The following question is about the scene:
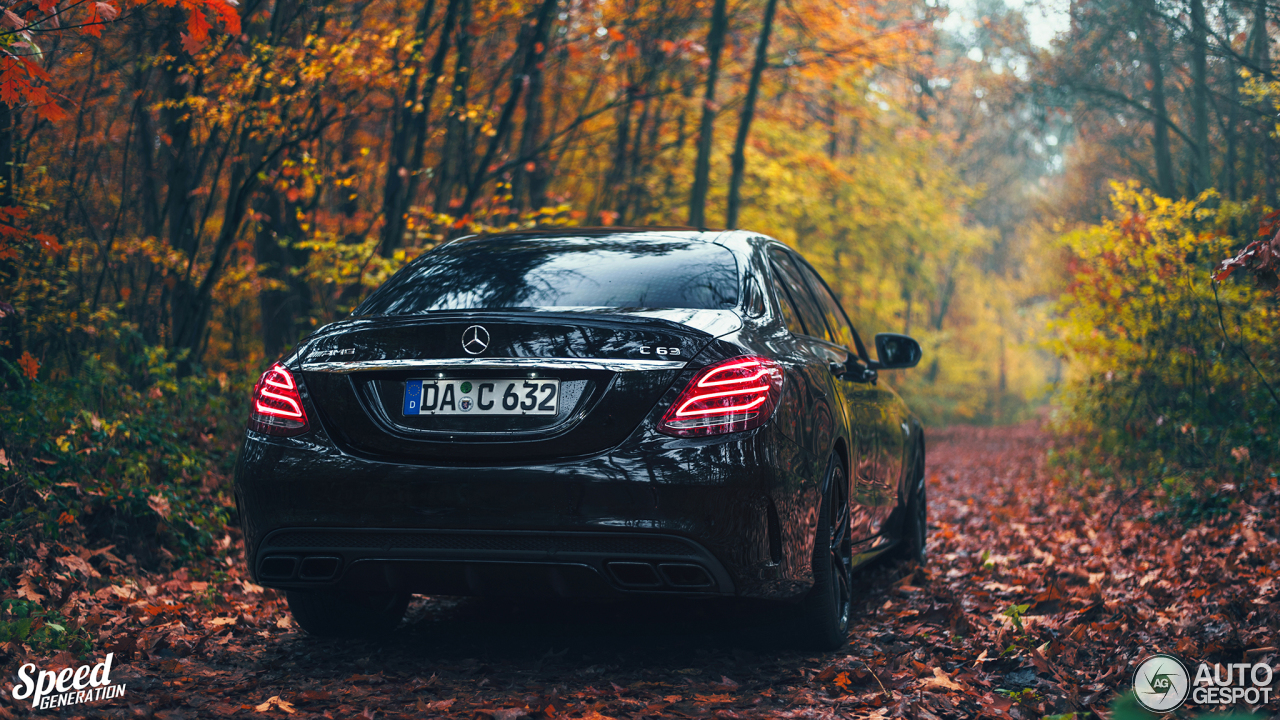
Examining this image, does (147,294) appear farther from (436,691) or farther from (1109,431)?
(1109,431)

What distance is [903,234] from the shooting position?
25219 mm

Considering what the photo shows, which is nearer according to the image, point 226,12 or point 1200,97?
point 226,12

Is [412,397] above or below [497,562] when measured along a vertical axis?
above

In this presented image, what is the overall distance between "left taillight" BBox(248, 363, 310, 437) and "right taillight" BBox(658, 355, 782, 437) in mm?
1258

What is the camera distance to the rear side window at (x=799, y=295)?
4.85 metres

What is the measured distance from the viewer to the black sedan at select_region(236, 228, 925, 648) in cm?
341

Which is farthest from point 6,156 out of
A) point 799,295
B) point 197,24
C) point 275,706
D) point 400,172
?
point 799,295

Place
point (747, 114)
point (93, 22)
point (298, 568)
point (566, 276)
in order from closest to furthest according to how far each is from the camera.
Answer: point (298, 568) < point (566, 276) < point (93, 22) < point (747, 114)

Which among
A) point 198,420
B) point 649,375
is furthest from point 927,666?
point 198,420

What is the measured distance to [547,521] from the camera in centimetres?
342

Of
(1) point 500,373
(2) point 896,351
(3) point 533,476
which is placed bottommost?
(3) point 533,476

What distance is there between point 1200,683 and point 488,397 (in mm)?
2610

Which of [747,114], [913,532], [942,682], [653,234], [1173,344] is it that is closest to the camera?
[942,682]

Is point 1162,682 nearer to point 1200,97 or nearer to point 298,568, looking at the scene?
point 298,568
